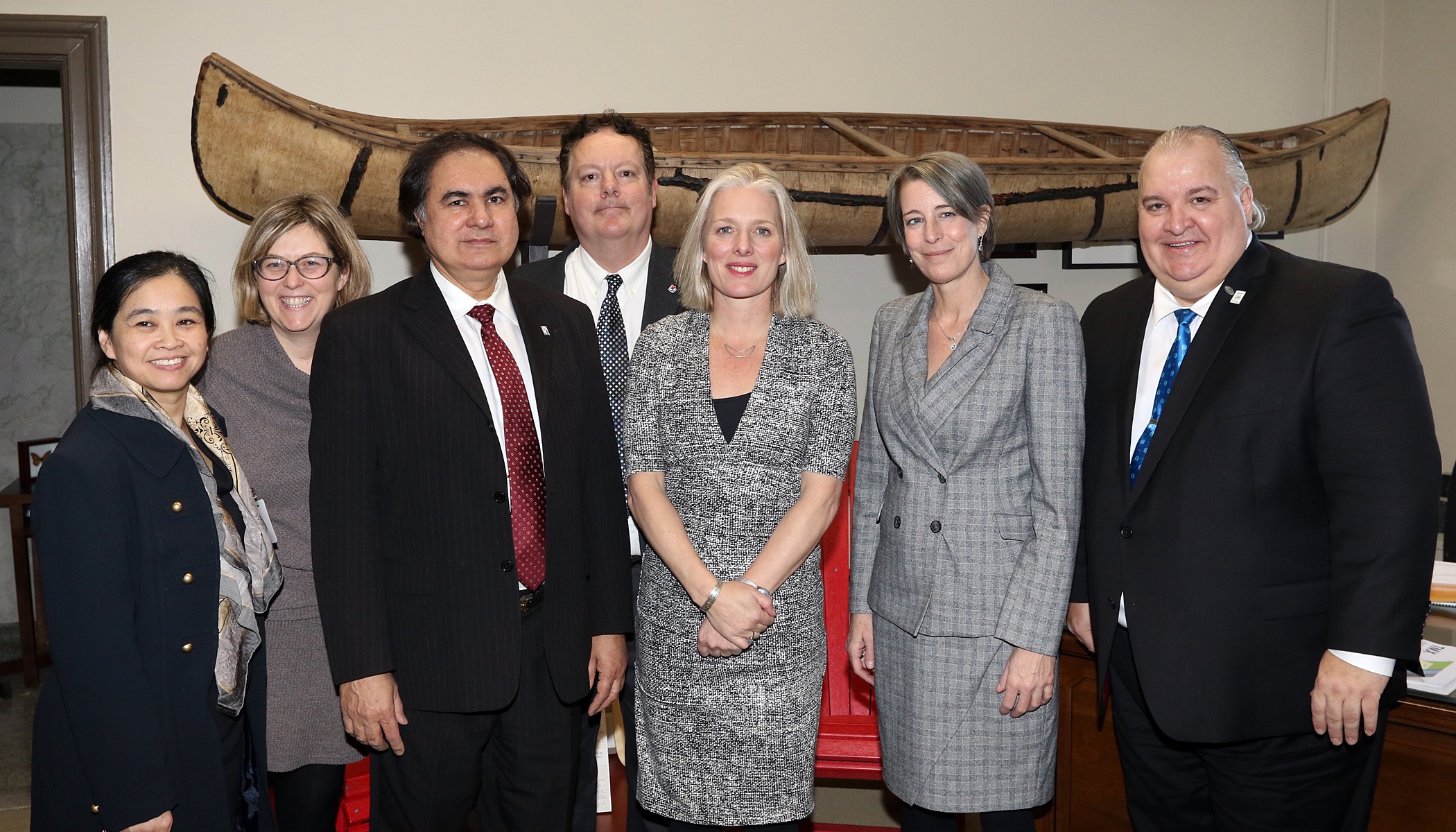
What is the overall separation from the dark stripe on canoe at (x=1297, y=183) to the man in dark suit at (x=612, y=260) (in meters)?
3.25

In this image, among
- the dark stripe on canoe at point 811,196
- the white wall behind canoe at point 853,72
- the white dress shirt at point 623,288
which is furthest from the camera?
the white wall behind canoe at point 853,72

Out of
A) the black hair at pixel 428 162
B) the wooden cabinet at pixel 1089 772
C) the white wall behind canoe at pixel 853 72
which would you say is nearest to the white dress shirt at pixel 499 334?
the black hair at pixel 428 162

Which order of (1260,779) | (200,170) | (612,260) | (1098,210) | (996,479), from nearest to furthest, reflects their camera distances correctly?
1. (1260,779)
2. (996,479)
3. (612,260)
4. (200,170)
5. (1098,210)

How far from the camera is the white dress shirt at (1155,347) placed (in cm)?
179

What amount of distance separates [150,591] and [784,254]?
1.30 metres

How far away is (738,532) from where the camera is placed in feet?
5.88

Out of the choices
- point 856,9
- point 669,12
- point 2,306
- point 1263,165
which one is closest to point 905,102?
point 856,9

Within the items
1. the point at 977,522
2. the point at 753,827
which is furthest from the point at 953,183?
the point at 753,827

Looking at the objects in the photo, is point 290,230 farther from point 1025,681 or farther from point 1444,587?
point 1444,587

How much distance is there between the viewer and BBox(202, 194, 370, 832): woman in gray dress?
6.57ft

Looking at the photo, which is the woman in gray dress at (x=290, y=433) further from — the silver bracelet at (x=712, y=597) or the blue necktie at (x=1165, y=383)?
the blue necktie at (x=1165, y=383)

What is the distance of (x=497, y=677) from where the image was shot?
1.74 meters

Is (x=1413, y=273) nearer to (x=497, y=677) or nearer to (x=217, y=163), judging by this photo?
(x=497, y=677)

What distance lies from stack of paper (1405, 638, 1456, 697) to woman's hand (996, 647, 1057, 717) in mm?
623
